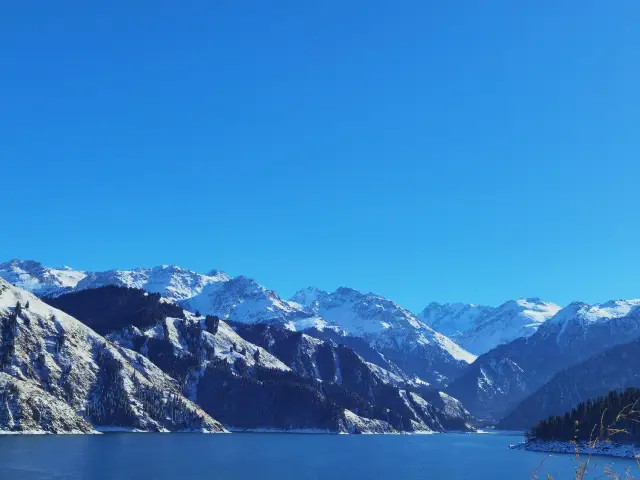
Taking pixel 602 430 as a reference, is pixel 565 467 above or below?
below

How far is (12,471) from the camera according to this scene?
120312 mm

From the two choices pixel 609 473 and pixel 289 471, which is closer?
pixel 609 473

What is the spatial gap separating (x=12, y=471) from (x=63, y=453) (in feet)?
153

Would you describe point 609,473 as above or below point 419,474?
above

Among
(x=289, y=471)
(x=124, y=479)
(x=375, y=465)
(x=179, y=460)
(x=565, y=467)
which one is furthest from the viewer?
(x=565, y=467)

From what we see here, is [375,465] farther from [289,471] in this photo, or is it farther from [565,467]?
[565,467]

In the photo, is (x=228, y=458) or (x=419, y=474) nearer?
(x=419, y=474)

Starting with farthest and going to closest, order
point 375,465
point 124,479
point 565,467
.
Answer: point 565,467 < point 375,465 < point 124,479

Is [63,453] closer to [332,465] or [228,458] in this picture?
[228,458]

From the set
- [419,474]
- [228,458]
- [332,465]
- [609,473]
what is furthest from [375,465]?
[609,473]

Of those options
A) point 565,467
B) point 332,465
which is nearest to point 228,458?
point 332,465

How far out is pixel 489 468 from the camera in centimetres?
17288

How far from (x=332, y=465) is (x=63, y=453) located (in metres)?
70.9

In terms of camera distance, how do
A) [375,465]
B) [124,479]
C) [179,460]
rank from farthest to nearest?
[375,465]
[179,460]
[124,479]
